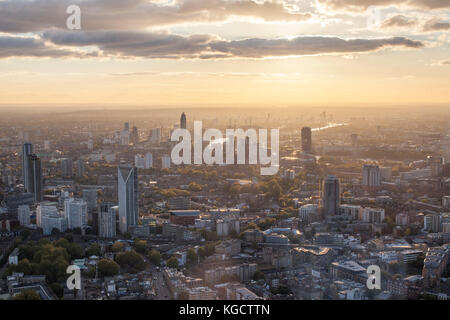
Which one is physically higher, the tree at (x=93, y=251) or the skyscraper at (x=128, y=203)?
the skyscraper at (x=128, y=203)

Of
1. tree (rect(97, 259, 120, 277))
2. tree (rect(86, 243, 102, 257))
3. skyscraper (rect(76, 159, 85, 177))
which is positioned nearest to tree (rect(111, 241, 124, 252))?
tree (rect(86, 243, 102, 257))

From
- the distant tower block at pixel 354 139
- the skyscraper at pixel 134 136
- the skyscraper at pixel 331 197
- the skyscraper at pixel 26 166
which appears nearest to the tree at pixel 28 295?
the skyscraper at pixel 331 197

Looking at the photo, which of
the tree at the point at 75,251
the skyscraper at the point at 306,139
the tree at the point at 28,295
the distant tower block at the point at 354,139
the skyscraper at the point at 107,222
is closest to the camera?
the tree at the point at 28,295

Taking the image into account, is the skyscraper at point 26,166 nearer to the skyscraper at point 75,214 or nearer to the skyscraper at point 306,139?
the skyscraper at point 75,214

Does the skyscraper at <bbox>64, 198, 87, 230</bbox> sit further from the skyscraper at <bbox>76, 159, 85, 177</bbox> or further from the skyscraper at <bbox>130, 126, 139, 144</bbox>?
the skyscraper at <bbox>130, 126, 139, 144</bbox>
